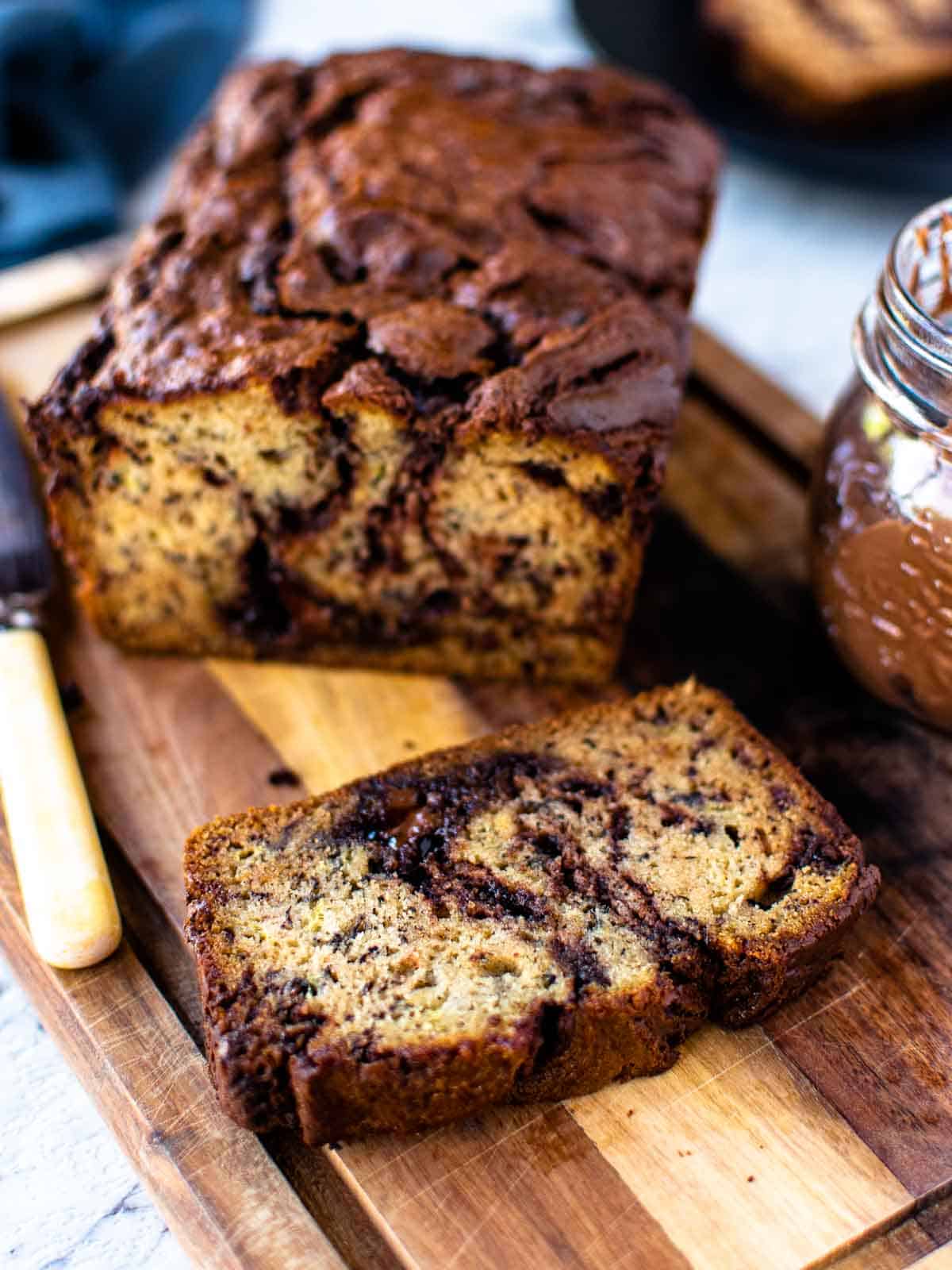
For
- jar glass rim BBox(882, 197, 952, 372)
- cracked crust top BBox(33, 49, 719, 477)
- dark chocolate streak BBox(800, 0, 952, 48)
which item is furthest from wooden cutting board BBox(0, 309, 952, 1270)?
dark chocolate streak BBox(800, 0, 952, 48)

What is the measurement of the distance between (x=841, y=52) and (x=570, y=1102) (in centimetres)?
378

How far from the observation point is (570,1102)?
2.41 m

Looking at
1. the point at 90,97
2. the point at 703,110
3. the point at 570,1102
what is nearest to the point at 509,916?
the point at 570,1102

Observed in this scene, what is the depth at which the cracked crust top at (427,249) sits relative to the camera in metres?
2.87

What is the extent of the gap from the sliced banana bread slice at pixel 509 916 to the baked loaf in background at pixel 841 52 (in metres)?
2.90

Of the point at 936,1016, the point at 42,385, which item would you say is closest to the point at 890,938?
the point at 936,1016

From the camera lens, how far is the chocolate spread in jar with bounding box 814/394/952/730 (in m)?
2.73

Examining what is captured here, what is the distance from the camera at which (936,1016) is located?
8.46 ft

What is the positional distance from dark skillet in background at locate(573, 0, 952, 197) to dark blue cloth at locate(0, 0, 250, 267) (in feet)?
4.56

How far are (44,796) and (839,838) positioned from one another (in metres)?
1.53

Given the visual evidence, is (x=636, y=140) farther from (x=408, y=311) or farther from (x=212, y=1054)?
(x=212, y=1054)

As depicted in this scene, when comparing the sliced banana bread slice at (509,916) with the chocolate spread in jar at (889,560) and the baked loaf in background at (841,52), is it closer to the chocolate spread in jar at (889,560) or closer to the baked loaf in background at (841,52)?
the chocolate spread in jar at (889,560)

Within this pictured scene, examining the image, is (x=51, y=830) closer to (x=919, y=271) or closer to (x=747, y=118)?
Answer: (x=919, y=271)

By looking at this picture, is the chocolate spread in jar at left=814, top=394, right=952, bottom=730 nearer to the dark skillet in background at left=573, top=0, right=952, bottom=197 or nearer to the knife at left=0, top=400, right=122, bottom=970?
the knife at left=0, top=400, right=122, bottom=970
